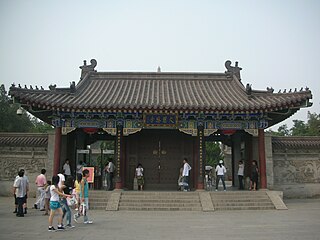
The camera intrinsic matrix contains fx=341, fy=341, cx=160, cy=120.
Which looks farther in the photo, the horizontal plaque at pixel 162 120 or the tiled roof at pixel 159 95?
the horizontal plaque at pixel 162 120

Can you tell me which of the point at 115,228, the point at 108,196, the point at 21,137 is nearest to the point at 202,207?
the point at 108,196

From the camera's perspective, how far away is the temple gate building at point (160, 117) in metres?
14.5

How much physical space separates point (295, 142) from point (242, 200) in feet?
19.1

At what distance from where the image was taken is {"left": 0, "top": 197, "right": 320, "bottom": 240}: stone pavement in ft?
25.7

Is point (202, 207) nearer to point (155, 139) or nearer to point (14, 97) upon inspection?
point (155, 139)

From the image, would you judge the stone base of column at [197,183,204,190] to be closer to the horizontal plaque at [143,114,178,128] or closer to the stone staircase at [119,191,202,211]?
the stone staircase at [119,191,202,211]

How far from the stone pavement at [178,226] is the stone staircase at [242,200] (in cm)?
75

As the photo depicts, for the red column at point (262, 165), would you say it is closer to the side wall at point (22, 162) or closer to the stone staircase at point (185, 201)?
the stone staircase at point (185, 201)

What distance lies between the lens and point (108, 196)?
552 inches

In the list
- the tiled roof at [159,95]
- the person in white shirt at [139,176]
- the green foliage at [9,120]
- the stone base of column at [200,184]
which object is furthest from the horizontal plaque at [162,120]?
the green foliage at [9,120]

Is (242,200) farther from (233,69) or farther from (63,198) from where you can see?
(233,69)

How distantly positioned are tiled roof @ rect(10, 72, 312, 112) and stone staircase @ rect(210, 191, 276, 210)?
3.54 meters

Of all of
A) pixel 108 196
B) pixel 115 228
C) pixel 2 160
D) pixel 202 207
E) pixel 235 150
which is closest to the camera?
pixel 115 228

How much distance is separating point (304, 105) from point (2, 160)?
1457cm
